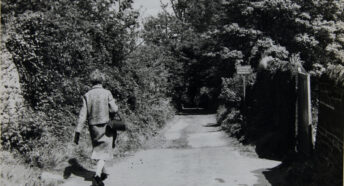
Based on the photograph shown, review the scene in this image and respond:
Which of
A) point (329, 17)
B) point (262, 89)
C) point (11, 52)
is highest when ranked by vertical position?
point (329, 17)

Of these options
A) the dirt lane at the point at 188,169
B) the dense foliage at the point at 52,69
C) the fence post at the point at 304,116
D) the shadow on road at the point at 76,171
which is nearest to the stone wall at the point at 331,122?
the fence post at the point at 304,116

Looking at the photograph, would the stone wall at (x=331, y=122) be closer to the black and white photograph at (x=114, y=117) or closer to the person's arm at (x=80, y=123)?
A: the black and white photograph at (x=114, y=117)

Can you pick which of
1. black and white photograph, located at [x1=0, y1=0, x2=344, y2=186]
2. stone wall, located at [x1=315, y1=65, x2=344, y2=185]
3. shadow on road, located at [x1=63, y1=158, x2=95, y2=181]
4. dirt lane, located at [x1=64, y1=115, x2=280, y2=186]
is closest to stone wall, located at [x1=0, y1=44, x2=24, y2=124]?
black and white photograph, located at [x1=0, y1=0, x2=344, y2=186]

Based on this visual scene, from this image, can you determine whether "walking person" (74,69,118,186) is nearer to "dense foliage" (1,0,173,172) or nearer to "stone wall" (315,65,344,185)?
"dense foliage" (1,0,173,172)

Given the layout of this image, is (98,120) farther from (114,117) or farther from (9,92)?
(114,117)

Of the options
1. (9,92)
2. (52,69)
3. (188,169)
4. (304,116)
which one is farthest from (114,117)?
(304,116)

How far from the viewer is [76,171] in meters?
7.92

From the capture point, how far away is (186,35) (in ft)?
126

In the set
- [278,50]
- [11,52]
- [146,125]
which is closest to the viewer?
[11,52]

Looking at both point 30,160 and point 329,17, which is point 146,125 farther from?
point 329,17

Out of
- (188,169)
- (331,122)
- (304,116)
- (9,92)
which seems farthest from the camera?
(188,169)

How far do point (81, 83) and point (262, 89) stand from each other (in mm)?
5365

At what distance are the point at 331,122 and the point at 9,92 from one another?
582 cm

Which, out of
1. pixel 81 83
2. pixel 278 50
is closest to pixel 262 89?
pixel 81 83
